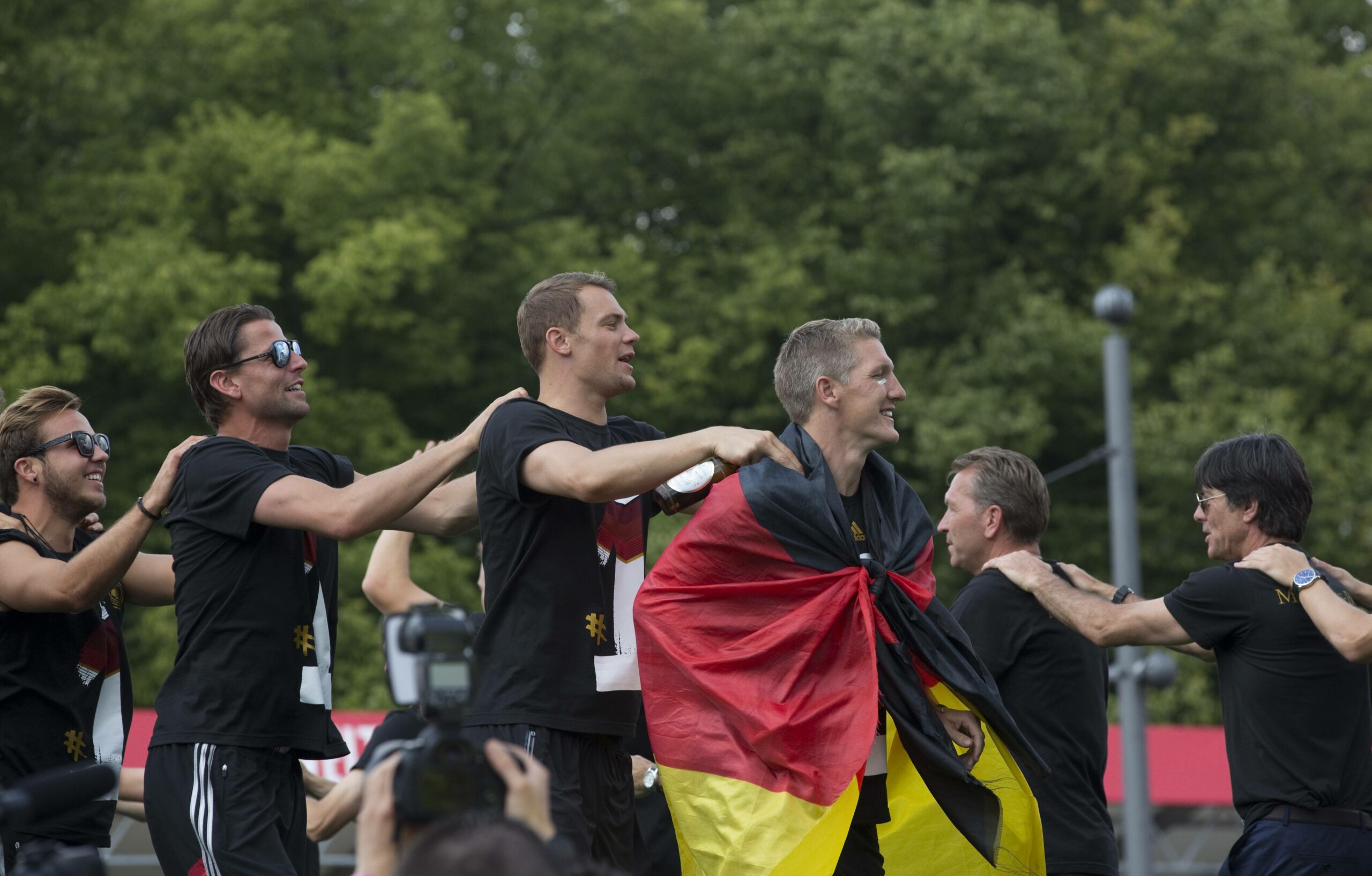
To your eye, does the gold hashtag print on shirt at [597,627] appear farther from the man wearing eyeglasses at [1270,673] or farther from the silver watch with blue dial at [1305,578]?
the silver watch with blue dial at [1305,578]

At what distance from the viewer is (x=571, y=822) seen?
4.99 metres

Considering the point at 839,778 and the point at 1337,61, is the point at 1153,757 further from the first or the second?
the point at 1337,61

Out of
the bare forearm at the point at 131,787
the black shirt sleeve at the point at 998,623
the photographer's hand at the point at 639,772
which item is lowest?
the bare forearm at the point at 131,787

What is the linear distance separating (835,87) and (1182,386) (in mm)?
7194

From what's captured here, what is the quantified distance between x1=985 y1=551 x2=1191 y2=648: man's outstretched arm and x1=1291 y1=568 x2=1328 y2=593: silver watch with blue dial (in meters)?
0.42

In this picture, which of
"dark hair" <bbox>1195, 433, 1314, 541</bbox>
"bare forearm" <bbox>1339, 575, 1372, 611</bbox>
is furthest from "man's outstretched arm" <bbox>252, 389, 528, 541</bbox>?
"bare forearm" <bbox>1339, 575, 1372, 611</bbox>

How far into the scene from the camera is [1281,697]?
5.67 m

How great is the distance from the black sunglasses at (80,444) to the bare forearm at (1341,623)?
13.8 ft

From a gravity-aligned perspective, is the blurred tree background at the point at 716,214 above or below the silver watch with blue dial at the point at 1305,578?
above

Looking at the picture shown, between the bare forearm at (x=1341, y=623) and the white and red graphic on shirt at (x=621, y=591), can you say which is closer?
the white and red graphic on shirt at (x=621, y=591)

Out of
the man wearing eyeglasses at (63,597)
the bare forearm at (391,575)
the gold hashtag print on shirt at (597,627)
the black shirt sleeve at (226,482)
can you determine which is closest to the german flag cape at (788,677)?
the gold hashtag print on shirt at (597,627)

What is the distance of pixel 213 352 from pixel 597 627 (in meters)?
1.62

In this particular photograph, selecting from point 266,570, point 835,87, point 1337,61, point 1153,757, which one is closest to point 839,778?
point 266,570

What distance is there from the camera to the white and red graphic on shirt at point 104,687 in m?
5.89
